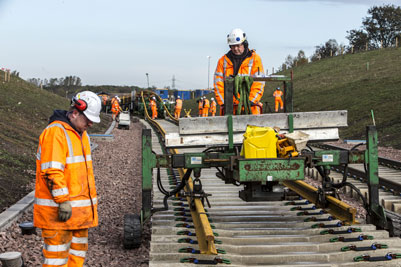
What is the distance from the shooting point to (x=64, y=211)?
3.94 metres

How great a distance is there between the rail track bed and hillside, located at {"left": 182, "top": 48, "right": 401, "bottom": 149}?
3606mm

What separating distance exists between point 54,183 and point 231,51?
4.48 m

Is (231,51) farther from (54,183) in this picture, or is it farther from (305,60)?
(305,60)

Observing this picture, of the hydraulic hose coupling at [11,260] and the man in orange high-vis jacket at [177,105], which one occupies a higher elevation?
the man in orange high-vis jacket at [177,105]

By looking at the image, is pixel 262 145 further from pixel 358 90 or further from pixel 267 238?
pixel 358 90

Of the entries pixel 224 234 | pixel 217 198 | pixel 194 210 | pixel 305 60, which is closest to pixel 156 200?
pixel 217 198


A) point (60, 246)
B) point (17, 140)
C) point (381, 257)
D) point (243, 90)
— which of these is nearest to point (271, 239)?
point (381, 257)

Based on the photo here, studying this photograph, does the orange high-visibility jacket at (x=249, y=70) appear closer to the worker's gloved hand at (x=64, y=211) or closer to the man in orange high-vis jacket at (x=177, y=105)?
the worker's gloved hand at (x=64, y=211)

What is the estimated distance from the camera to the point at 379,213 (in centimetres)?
595

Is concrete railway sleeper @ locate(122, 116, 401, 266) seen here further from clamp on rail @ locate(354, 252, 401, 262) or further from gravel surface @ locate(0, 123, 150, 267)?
gravel surface @ locate(0, 123, 150, 267)

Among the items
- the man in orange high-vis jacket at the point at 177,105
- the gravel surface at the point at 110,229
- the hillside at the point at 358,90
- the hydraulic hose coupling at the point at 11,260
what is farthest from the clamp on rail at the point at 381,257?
the man in orange high-vis jacket at the point at 177,105

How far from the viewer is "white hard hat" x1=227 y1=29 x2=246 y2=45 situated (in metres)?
7.39

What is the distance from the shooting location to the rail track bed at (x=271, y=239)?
508 centimetres

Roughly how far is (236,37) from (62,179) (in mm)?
4189
